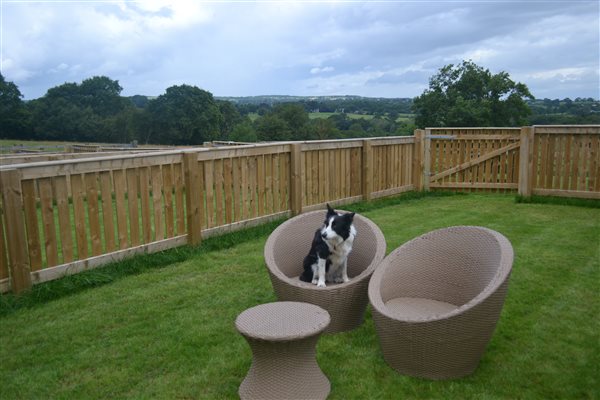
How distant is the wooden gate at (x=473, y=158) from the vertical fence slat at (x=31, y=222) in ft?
28.9

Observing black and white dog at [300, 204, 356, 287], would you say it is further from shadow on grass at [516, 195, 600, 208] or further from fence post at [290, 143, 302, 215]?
shadow on grass at [516, 195, 600, 208]

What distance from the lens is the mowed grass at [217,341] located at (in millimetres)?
3424

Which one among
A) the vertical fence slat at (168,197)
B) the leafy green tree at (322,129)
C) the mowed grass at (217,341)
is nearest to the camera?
the mowed grass at (217,341)

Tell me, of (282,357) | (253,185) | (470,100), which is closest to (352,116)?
(470,100)

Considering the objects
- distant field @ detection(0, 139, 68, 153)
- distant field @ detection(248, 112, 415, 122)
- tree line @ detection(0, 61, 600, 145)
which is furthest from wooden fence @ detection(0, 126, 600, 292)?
distant field @ detection(248, 112, 415, 122)

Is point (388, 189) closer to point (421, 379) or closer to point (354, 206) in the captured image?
point (354, 206)

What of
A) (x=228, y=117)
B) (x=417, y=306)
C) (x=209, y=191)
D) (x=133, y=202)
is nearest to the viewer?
(x=417, y=306)

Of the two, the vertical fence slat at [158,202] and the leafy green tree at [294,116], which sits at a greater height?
the leafy green tree at [294,116]

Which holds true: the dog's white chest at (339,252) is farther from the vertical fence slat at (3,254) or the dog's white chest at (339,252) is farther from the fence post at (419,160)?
the fence post at (419,160)

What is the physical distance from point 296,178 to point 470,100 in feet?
94.0

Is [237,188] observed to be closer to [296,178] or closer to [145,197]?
[296,178]

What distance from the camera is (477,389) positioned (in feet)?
11.0

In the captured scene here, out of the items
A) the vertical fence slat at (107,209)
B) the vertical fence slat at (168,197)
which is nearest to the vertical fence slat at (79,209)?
the vertical fence slat at (107,209)

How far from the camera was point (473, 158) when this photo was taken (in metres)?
11.5
